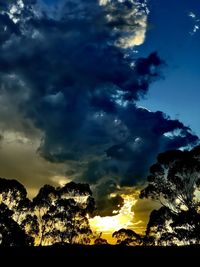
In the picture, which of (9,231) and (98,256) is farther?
(9,231)

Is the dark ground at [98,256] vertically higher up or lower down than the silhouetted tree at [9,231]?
lower down

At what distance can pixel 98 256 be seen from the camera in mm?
21656

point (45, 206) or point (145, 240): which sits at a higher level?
point (45, 206)

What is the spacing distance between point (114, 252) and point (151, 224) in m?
34.4

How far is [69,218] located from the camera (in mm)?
64500

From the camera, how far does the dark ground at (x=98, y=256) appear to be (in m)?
20.2

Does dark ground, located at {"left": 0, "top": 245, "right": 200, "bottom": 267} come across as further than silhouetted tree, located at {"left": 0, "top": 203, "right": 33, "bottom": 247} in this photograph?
No

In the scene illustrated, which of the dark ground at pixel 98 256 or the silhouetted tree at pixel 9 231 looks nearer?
the dark ground at pixel 98 256

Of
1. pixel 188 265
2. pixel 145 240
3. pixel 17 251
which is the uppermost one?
pixel 145 240

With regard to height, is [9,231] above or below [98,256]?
above

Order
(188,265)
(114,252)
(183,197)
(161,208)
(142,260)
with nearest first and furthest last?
(188,265), (142,260), (114,252), (183,197), (161,208)

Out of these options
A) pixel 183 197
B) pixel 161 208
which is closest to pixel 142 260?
pixel 183 197

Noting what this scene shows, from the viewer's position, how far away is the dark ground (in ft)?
66.2

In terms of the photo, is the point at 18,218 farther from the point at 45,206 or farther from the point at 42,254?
the point at 42,254
